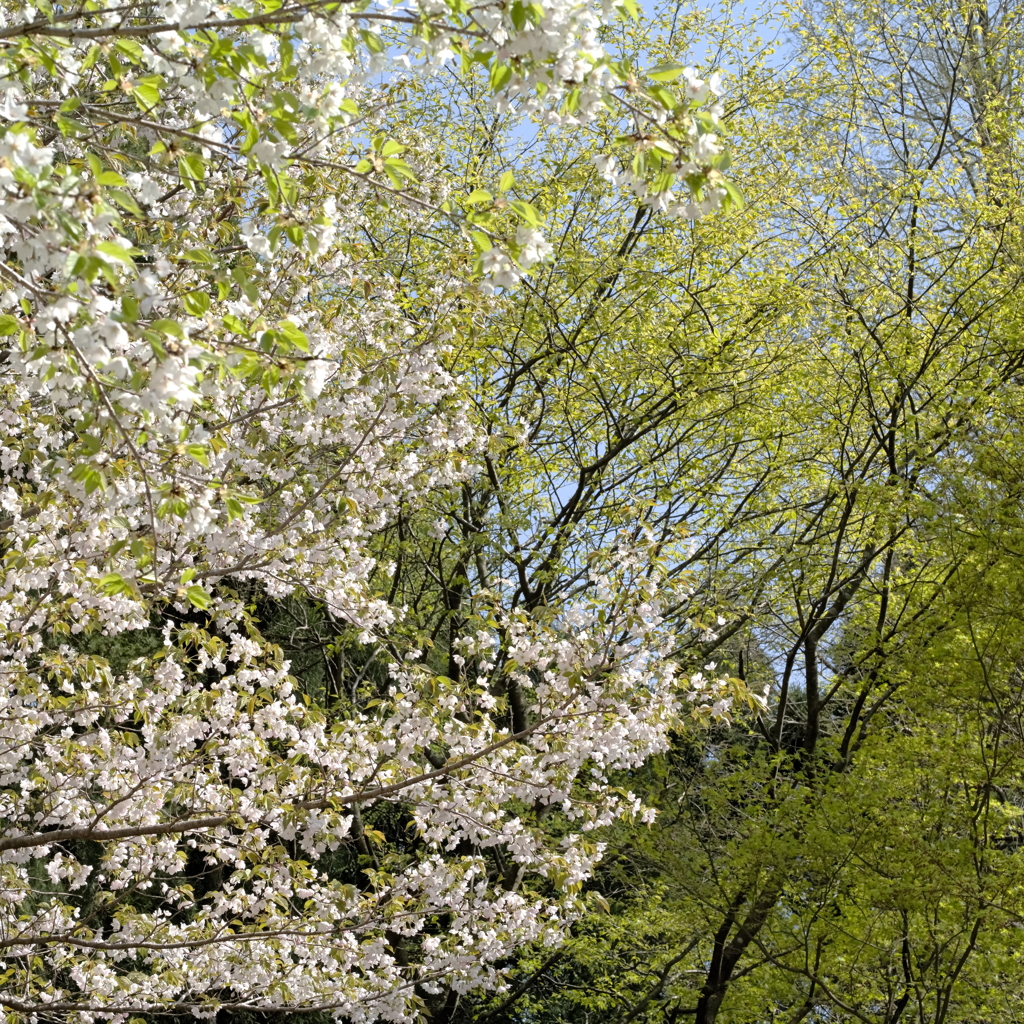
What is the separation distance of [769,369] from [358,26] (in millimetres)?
7185

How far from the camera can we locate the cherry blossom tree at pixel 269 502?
8.90 feet

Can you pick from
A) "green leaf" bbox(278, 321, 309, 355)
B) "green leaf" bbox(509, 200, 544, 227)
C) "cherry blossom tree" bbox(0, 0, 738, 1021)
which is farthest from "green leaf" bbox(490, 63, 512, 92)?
"green leaf" bbox(278, 321, 309, 355)

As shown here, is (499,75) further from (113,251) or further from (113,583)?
(113,583)

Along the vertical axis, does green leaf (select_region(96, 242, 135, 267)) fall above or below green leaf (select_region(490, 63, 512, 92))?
below

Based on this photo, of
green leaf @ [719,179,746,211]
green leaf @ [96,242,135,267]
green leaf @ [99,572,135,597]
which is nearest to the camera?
green leaf @ [96,242,135,267]

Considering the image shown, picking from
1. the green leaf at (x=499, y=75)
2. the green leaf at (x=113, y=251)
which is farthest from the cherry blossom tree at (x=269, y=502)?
the green leaf at (x=113, y=251)

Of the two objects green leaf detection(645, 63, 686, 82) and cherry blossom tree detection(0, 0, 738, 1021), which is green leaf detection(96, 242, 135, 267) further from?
green leaf detection(645, 63, 686, 82)

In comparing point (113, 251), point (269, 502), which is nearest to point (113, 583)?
point (113, 251)

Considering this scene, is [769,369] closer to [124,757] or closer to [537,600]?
[537,600]

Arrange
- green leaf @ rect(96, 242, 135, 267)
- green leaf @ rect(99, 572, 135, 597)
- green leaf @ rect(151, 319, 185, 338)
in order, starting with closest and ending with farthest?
green leaf @ rect(96, 242, 135, 267), green leaf @ rect(151, 319, 185, 338), green leaf @ rect(99, 572, 135, 597)

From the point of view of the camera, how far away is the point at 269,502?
6.75 m

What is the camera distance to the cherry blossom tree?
271 cm

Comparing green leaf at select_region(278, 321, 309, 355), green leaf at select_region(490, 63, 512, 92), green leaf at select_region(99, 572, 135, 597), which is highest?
green leaf at select_region(490, 63, 512, 92)

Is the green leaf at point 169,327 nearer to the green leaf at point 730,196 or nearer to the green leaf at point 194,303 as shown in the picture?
the green leaf at point 194,303
